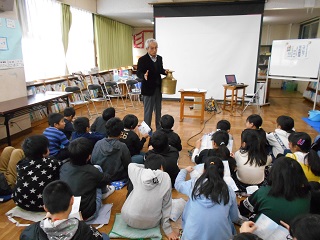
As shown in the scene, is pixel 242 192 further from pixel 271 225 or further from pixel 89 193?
pixel 89 193

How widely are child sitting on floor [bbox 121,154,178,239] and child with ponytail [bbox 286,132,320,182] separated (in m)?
1.09

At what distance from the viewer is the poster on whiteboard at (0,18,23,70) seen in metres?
3.84

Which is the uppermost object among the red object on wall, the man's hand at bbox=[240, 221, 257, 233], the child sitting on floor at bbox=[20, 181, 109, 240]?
the red object on wall

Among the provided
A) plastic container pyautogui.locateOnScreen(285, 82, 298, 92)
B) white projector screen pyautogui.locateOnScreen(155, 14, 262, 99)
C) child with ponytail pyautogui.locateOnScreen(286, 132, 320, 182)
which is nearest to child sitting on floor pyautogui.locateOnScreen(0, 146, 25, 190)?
child with ponytail pyautogui.locateOnScreen(286, 132, 320, 182)

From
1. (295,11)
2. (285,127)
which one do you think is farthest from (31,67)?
(295,11)

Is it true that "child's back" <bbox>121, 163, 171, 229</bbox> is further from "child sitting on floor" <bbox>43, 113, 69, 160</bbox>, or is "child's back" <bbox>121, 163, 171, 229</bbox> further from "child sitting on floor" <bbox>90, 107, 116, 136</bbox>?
"child sitting on floor" <bbox>90, 107, 116, 136</bbox>

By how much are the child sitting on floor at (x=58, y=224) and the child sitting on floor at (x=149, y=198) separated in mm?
491

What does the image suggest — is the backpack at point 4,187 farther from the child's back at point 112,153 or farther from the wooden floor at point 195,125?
the child's back at point 112,153

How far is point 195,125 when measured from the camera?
15.7 feet

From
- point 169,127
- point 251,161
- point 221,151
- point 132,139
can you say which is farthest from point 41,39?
point 251,161

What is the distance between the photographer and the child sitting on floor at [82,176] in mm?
1876

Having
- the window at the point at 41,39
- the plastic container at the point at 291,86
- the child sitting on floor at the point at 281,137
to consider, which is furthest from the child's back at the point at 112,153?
the plastic container at the point at 291,86

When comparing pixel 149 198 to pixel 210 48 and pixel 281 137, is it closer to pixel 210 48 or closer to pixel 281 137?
pixel 281 137

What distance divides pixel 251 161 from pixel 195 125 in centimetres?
253
